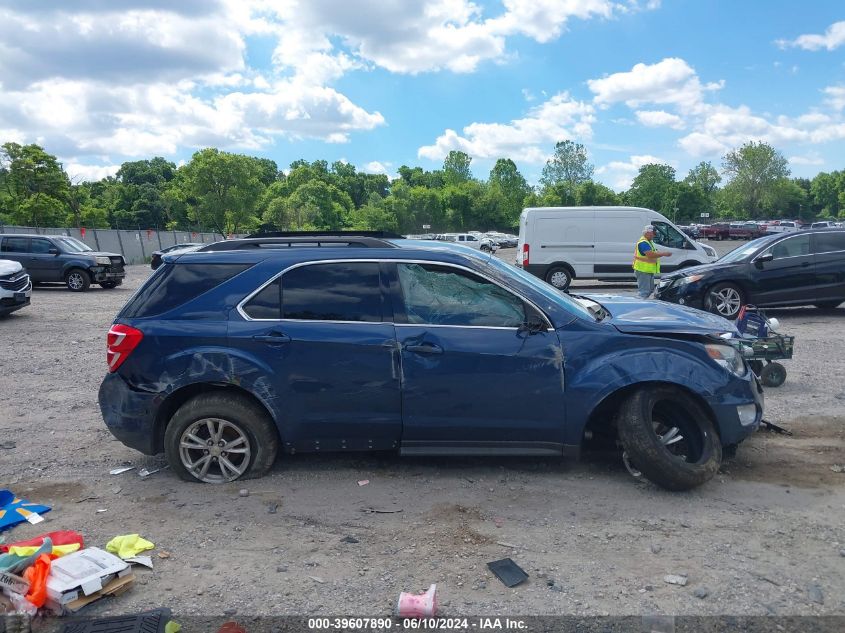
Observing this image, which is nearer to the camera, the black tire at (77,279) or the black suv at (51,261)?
the black suv at (51,261)

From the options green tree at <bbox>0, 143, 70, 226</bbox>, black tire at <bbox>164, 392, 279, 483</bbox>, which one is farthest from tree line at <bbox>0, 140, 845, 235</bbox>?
black tire at <bbox>164, 392, 279, 483</bbox>

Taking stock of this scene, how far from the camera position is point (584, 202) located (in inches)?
3590

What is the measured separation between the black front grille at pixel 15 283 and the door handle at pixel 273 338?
11.1m

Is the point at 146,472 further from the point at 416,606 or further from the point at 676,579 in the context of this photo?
the point at 676,579

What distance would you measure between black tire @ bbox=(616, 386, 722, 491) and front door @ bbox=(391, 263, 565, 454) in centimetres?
48

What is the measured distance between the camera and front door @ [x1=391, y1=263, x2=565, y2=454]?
14.9ft

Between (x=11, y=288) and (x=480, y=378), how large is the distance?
40.5 feet

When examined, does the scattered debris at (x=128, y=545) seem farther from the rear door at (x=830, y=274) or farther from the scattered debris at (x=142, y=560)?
the rear door at (x=830, y=274)

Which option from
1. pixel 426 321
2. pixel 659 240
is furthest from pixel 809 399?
pixel 659 240

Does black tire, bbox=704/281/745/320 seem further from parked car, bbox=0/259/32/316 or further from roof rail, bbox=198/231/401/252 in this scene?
parked car, bbox=0/259/32/316

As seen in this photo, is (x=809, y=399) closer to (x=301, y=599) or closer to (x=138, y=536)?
(x=301, y=599)

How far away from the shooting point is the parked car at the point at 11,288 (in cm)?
1319

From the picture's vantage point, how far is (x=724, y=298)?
1172 cm

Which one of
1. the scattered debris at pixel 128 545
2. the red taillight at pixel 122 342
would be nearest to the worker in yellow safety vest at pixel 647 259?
the red taillight at pixel 122 342
